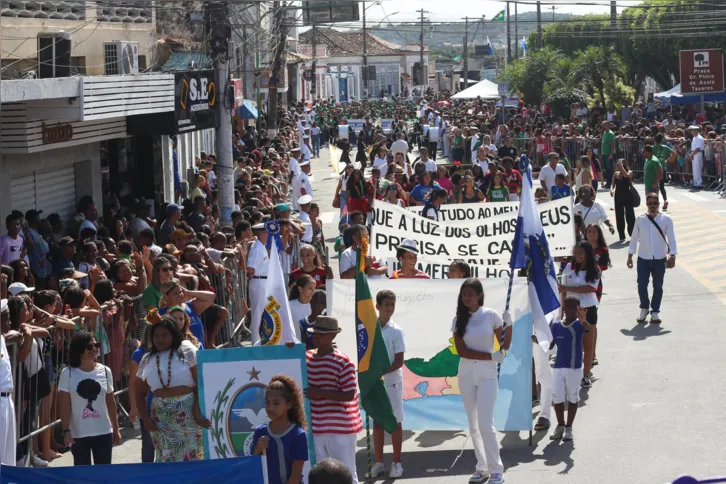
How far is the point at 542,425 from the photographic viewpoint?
10867 mm

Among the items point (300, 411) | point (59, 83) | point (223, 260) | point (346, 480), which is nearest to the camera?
point (346, 480)

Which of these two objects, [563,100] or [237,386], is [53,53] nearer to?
[237,386]

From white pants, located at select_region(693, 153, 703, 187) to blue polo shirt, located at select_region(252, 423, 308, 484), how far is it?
2454cm

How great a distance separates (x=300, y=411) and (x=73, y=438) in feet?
7.64

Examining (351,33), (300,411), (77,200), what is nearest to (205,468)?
(300,411)

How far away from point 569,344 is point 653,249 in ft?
15.9

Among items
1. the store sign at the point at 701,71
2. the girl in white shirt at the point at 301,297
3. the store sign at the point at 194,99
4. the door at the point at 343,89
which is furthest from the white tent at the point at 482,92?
the door at the point at 343,89

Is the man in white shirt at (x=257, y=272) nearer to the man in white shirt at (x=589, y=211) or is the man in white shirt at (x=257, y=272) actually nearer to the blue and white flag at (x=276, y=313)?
the blue and white flag at (x=276, y=313)

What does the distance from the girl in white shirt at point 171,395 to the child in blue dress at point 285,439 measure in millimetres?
1428

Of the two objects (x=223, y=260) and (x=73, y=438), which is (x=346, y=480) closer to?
(x=73, y=438)

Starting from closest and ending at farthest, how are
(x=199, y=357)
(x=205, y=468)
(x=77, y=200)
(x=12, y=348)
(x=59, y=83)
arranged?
(x=205, y=468), (x=199, y=357), (x=12, y=348), (x=59, y=83), (x=77, y=200)

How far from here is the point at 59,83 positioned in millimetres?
15586

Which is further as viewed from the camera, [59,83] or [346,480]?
[59,83]

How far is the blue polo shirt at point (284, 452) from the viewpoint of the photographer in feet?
23.4
